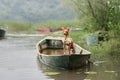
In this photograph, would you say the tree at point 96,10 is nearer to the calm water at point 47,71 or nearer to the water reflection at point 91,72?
the calm water at point 47,71

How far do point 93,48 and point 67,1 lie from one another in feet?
17.1

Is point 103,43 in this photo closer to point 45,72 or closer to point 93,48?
point 93,48

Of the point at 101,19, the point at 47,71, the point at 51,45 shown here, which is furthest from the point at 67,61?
the point at 101,19

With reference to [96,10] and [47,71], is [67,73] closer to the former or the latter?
[47,71]

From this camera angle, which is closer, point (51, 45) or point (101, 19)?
point (51, 45)

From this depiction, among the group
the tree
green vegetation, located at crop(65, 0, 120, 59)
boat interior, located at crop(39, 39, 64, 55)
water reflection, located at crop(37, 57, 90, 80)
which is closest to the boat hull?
water reflection, located at crop(37, 57, 90, 80)

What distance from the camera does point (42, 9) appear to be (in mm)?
60062

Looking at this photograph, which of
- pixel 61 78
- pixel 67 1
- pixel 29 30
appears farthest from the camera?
pixel 29 30

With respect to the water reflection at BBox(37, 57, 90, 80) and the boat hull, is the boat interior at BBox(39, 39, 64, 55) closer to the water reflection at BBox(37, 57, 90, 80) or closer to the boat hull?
the water reflection at BBox(37, 57, 90, 80)

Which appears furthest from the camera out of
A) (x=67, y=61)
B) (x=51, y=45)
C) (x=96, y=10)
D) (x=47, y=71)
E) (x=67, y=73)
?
(x=96, y=10)

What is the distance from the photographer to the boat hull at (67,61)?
41.6 ft

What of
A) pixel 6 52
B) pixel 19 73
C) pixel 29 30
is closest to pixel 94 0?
pixel 6 52

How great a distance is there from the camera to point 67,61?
1273 cm

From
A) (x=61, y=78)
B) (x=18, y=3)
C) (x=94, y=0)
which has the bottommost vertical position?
(x=61, y=78)
